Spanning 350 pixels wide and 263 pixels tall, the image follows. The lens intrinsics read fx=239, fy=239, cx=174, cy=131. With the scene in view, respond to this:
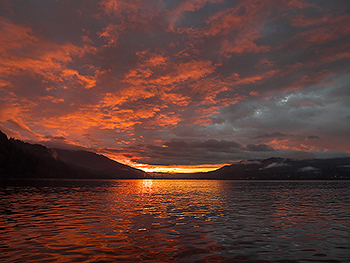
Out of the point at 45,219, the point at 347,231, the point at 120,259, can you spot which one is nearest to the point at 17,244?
the point at 120,259

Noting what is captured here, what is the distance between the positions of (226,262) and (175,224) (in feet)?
40.2

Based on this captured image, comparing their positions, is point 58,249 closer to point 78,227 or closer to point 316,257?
point 78,227

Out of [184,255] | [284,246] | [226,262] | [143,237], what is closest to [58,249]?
[143,237]

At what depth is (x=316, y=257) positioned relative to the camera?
14.5 meters

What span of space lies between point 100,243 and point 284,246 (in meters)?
13.2

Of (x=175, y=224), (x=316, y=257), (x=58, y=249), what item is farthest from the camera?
(x=175, y=224)

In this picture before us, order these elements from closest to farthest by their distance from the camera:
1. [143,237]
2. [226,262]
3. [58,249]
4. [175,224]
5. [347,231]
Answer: [226,262] < [58,249] < [143,237] < [347,231] < [175,224]

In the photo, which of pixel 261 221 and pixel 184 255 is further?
pixel 261 221

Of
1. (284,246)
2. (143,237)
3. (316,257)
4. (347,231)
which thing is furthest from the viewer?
(347,231)

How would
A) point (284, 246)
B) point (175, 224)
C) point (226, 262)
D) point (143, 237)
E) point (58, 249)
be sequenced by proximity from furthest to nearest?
point (175, 224)
point (143, 237)
point (284, 246)
point (58, 249)
point (226, 262)

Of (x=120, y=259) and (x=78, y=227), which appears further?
(x=78, y=227)

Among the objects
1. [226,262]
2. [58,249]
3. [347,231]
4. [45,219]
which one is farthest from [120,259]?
[347,231]

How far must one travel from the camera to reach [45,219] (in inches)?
1061

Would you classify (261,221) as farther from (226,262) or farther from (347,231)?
(226,262)
